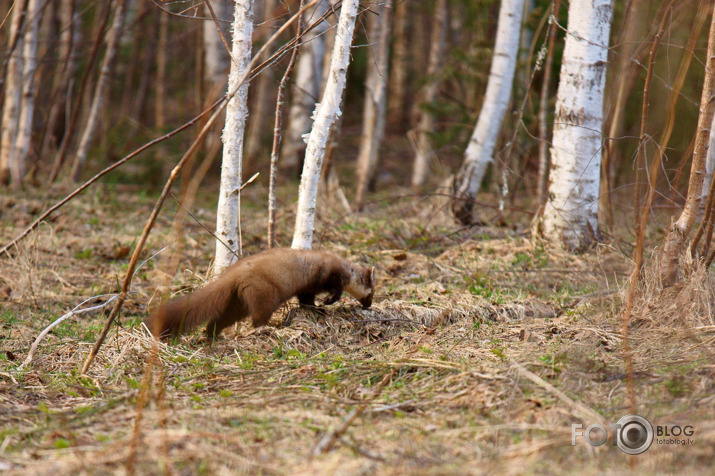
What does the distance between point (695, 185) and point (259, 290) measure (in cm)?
349

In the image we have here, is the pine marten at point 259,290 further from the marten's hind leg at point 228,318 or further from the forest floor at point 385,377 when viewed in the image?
the forest floor at point 385,377

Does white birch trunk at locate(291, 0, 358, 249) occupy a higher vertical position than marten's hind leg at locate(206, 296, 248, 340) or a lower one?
higher

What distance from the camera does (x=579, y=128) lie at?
7.20 m

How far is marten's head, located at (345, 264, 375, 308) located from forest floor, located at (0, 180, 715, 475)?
0.14m

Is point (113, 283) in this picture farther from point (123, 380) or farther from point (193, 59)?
point (193, 59)

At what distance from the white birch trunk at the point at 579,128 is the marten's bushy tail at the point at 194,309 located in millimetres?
4117

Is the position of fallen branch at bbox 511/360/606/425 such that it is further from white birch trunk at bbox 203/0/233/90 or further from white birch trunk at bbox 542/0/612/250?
white birch trunk at bbox 203/0/233/90

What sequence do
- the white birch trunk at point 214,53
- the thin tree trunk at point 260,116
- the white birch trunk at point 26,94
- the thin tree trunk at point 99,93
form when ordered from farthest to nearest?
the thin tree trunk at point 260,116 → the white birch trunk at point 214,53 → the thin tree trunk at point 99,93 → the white birch trunk at point 26,94

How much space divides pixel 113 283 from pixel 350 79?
10811 mm

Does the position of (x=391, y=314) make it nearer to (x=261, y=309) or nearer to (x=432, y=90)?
(x=261, y=309)

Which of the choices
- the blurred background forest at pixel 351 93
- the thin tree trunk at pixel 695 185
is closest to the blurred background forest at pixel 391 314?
the thin tree trunk at pixel 695 185

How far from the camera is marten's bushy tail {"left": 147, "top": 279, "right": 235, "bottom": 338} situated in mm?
4770

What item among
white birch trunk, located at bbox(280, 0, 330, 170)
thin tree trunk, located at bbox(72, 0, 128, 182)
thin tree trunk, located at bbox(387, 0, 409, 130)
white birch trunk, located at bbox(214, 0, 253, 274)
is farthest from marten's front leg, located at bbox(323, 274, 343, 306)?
thin tree trunk, located at bbox(387, 0, 409, 130)

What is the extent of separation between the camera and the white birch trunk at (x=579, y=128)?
7.02 meters
